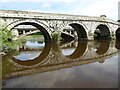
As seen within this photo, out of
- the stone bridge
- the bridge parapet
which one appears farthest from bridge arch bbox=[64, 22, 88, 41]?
the bridge parapet

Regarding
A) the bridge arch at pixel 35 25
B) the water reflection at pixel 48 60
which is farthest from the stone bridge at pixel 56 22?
the water reflection at pixel 48 60

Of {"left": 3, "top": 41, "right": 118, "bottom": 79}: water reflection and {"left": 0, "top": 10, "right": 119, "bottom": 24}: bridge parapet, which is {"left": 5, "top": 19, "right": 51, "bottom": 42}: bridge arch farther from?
{"left": 3, "top": 41, "right": 118, "bottom": 79}: water reflection

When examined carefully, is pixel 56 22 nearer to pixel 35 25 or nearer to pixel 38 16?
pixel 35 25

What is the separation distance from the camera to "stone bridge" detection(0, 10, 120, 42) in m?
42.6

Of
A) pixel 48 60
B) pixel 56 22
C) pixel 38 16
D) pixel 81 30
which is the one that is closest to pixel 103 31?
pixel 81 30

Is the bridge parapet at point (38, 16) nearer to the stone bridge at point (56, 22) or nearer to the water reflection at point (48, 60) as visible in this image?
the stone bridge at point (56, 22)

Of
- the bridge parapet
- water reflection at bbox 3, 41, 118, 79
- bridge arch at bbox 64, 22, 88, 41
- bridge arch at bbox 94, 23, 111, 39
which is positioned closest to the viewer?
water reflection at bbox 3, 41, 118, 79

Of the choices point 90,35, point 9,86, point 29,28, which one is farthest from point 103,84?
point 29,28

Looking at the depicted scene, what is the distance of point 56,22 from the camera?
49.8m

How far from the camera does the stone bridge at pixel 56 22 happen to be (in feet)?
140

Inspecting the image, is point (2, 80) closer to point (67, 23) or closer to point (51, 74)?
point (51, 74)

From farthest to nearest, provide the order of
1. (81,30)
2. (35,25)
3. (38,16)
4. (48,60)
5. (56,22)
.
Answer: (81,30) < (56,22) < (35,25) < (38,16) < (48,60)

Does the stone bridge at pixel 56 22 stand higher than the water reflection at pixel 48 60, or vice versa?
the stone bridge at pixel 56 22

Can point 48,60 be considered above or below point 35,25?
below
